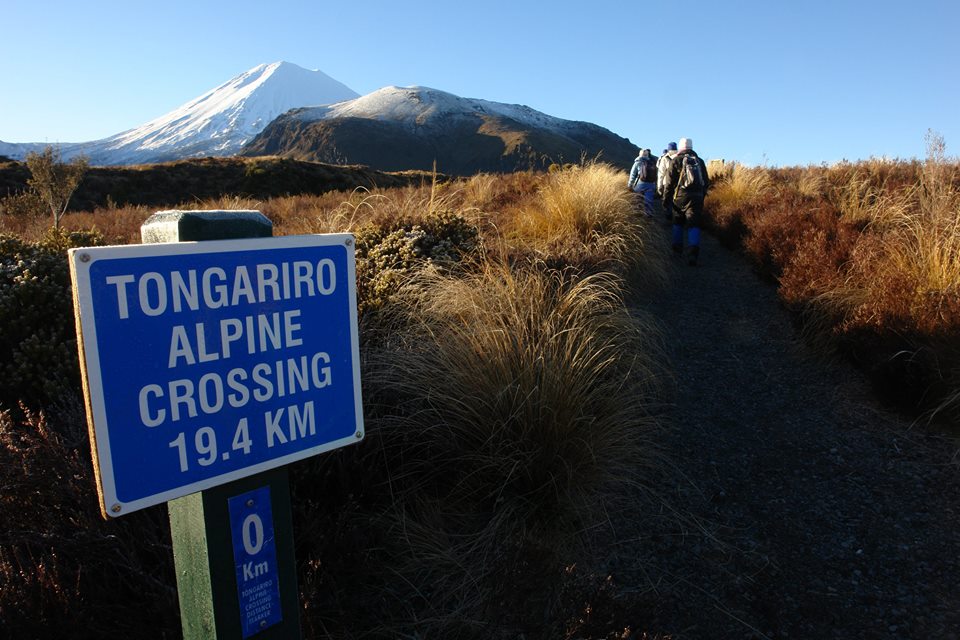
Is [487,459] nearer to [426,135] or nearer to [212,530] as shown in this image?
[212,530]

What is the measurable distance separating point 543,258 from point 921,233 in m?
3.09

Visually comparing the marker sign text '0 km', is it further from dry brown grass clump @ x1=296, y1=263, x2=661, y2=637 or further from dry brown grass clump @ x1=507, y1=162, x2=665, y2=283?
dry brown grass clump @ x1=507, y1=162, x2=665, y2=283

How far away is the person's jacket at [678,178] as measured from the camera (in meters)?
8.87

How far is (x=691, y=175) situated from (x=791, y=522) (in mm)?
7005

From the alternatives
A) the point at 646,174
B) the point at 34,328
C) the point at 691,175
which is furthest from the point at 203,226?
the point at 646,174

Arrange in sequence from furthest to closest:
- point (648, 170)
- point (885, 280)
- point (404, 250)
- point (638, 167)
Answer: point (638, 167) < point (648, 170) < point (404, 250) < point (885, 280)

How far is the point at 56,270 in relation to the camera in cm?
473

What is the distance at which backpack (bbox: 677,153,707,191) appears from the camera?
895 cm

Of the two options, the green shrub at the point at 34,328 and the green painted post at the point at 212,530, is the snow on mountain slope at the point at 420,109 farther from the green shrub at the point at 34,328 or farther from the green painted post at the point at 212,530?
the green painted post at the point at 212,530

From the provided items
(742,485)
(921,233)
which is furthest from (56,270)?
(921,233)

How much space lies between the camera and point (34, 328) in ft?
14.4

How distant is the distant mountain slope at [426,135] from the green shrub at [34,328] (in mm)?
106613

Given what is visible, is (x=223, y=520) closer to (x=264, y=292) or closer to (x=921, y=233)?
(x=264, y=292)

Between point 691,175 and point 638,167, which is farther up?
point 638,167
